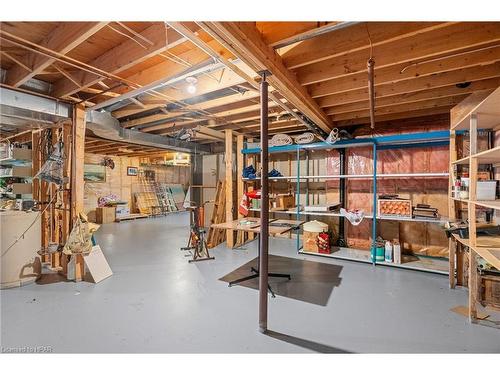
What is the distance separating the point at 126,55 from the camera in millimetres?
2326

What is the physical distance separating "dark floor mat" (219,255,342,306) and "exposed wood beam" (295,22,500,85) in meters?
2.53

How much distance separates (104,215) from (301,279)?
734 centimetres

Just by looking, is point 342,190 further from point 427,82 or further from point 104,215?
point 104,215

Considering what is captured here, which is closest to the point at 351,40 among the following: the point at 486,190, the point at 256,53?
the point at 256,53

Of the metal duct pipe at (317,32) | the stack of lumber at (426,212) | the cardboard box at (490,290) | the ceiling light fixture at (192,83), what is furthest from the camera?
the stack of lumber at (426,212)

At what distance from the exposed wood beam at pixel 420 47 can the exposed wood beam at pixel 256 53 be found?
0.38m

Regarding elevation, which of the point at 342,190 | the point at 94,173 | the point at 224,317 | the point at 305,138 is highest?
the point at 305,138

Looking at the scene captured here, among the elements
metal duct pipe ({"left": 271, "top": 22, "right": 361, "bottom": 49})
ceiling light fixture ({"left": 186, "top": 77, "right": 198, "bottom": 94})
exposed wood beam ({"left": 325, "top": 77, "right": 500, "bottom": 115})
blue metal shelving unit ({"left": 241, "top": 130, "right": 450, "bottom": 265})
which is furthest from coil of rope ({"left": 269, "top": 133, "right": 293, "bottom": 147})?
metal duct pipe ({"left": 271, "top": 22, "right": 361, "bottom": 49})

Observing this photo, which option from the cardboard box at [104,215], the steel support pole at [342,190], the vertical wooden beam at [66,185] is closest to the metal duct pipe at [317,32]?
the vertical wooden beam at [66,185]

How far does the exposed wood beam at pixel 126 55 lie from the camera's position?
205cm

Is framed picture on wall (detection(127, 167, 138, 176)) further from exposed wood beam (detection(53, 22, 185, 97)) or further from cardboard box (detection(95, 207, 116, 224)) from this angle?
exposed wood beam (detection(53, 22, 185, 97))

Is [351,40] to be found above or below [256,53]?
above

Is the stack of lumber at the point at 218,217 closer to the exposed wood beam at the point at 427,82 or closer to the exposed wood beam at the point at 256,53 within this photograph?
the exposed wood beam at the point at 256,53

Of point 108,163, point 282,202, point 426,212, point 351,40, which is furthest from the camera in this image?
point 108,163
